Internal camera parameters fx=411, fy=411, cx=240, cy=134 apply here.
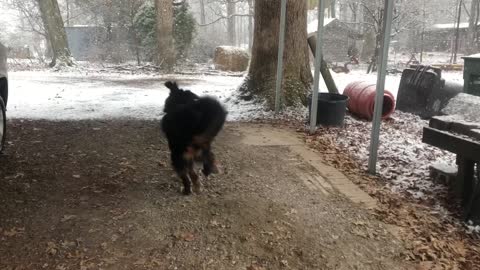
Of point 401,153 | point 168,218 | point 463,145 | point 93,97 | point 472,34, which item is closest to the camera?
point 168,218

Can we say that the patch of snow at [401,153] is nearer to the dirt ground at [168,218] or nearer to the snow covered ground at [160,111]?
the snow covered ground at [160,111]

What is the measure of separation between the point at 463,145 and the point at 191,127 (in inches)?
106

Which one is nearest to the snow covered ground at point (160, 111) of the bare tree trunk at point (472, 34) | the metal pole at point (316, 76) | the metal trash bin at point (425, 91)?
the metal trash bin at point (425, 91)

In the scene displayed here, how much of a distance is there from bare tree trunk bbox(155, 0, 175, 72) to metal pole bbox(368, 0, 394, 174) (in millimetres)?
13516

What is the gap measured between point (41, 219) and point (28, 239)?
1.12ft

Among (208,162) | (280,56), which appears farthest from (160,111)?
(208,162)

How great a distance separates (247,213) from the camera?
149 inches

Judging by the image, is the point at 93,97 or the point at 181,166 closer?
the point at 181,166

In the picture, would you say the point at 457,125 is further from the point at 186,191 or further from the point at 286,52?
the point at 286,52

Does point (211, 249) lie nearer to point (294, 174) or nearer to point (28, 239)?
point (28, 239)

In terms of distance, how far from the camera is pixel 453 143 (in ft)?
13.8

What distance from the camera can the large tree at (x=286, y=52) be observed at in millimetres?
8633

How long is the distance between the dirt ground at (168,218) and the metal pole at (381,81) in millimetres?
793

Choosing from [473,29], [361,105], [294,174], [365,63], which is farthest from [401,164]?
[473,29]
